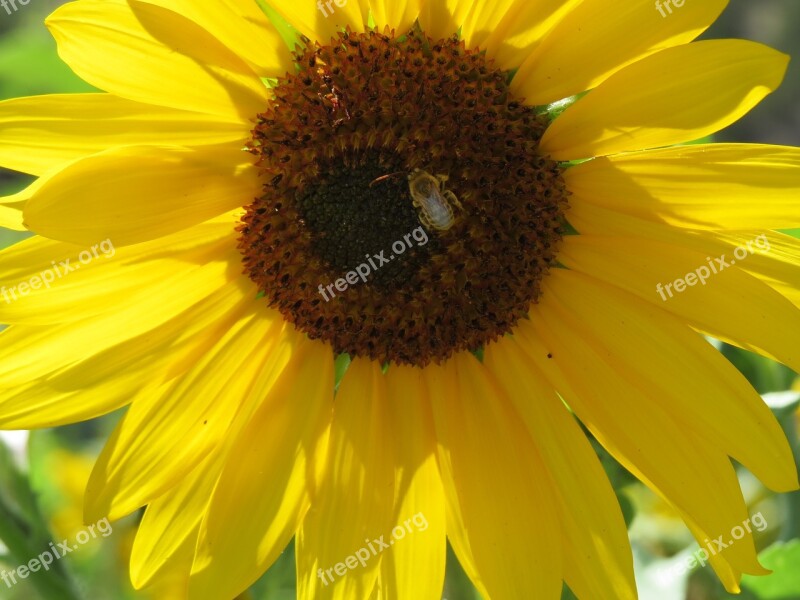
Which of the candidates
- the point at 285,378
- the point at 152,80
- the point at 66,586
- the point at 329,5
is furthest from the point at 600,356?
the point at 66,586

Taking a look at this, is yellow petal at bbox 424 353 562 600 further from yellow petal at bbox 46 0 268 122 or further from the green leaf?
yellow petal at bbox 46 0 268 122

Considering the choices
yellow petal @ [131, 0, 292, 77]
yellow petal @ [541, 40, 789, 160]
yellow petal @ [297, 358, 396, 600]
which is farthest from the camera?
yellow petal @ [297, 358, 396, 600]

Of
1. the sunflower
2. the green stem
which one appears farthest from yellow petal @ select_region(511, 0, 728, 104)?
the green stem

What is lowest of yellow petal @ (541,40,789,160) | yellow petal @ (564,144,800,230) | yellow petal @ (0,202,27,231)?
yellow petal @ (564,144,800,230)

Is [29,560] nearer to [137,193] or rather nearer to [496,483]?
[137,193]

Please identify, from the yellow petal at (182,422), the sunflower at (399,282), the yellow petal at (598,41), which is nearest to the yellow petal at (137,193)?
the sunflower at (399,282)

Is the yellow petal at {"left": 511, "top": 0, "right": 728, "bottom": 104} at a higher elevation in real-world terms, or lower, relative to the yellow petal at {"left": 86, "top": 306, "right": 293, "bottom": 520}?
higher

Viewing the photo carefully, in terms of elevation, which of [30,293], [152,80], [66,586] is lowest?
[66,586]

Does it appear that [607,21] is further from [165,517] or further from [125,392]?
[165,517]
